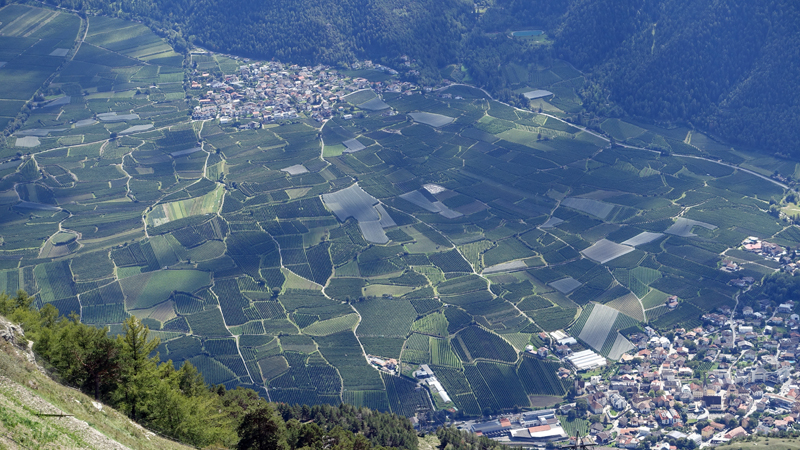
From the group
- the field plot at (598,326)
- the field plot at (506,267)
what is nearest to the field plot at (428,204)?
the field plot at (506,267)

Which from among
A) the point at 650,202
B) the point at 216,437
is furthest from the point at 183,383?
the point at 650,202

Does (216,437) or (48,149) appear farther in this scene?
(48,149)

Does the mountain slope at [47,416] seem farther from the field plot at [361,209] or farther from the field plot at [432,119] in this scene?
the field plot at [432,119]

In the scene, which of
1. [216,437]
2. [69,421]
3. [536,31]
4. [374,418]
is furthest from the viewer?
[536,31]

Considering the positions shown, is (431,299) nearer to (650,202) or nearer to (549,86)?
(650,202)

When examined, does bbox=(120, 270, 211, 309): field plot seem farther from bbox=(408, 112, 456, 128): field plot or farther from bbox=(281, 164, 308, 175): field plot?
bbox=(408, 112, 456, 128): field plot
